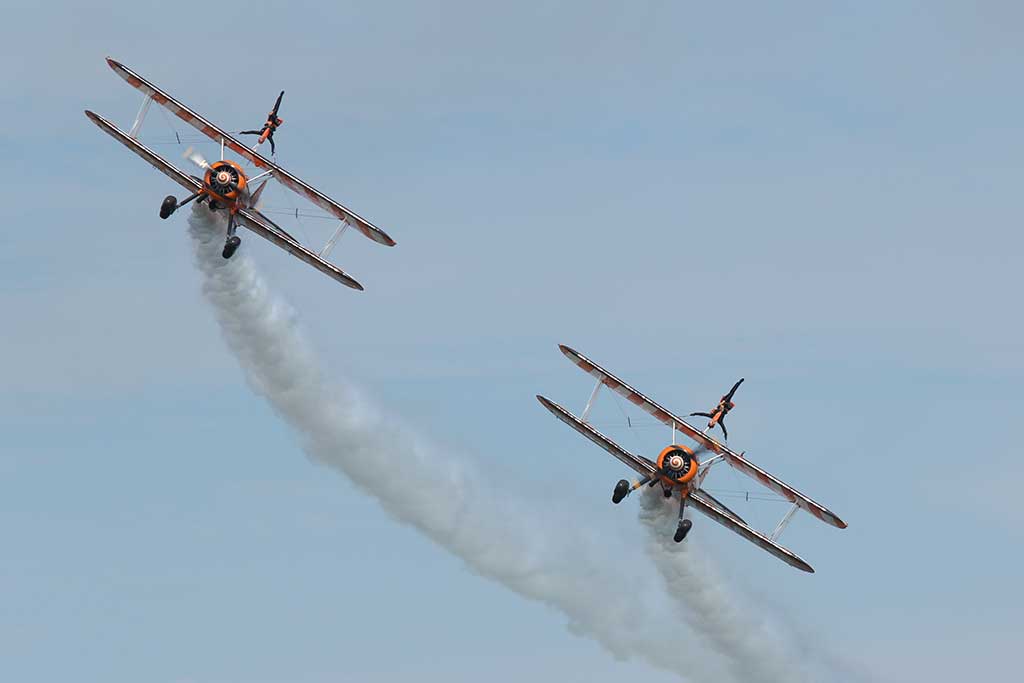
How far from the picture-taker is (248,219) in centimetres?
19075

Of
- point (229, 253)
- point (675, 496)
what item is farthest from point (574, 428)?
point (229, 253)

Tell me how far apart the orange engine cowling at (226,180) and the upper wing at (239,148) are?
3882 mm

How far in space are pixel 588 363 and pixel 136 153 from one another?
23516 mm

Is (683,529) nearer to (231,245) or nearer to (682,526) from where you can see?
(682,526)

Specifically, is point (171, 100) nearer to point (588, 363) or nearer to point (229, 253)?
point (229, 253)

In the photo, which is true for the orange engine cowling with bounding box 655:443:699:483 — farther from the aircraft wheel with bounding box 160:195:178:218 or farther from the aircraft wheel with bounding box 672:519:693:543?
the aircraft wheel with bounding box 160:195:178:218

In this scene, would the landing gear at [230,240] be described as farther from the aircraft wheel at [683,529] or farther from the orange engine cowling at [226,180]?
the aircraft wheel at [683,529]

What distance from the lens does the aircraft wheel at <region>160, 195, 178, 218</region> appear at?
18812 cm

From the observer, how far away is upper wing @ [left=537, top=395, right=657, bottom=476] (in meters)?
191

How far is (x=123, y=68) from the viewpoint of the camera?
642ft

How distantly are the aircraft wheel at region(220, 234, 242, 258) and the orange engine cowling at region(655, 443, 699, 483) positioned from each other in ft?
68.1

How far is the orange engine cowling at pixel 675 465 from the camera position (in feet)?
627

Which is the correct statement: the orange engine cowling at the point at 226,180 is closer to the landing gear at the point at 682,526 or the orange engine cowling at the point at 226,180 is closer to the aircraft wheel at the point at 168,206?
the aircraft wheel at the point at 168,206

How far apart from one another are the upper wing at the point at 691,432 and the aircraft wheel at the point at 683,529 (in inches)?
190
